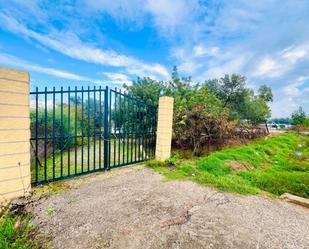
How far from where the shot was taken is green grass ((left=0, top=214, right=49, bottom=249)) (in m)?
1.77

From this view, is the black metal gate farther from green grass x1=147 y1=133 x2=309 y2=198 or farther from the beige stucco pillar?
green grass x1=147 y1=133 x2=309 y2=198

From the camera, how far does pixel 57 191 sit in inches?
125

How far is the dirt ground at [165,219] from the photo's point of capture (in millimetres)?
1939

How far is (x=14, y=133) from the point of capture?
2.71m

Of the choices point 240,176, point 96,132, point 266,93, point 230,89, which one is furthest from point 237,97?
point 266,93

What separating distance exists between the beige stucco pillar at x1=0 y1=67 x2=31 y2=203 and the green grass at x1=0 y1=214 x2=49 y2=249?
699 mm

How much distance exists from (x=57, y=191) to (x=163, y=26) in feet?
21.6

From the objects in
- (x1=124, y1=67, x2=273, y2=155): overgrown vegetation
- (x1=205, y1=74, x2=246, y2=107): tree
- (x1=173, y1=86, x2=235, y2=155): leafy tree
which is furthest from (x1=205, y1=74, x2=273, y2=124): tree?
(x1=173, y1=86, x2=235, y2=155): leafy tree

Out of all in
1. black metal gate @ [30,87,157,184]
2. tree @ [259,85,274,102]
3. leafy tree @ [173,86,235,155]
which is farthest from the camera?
tree @ [259,85,274,102]

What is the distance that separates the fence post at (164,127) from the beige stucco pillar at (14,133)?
130 inches

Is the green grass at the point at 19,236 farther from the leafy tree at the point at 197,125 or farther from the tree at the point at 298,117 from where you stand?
the tree at the point at 298,117

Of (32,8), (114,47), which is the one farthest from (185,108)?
(32,8)

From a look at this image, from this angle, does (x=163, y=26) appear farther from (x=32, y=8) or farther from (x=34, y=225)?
(x=34, y=225)

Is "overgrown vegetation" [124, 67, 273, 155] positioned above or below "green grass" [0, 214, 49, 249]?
above
